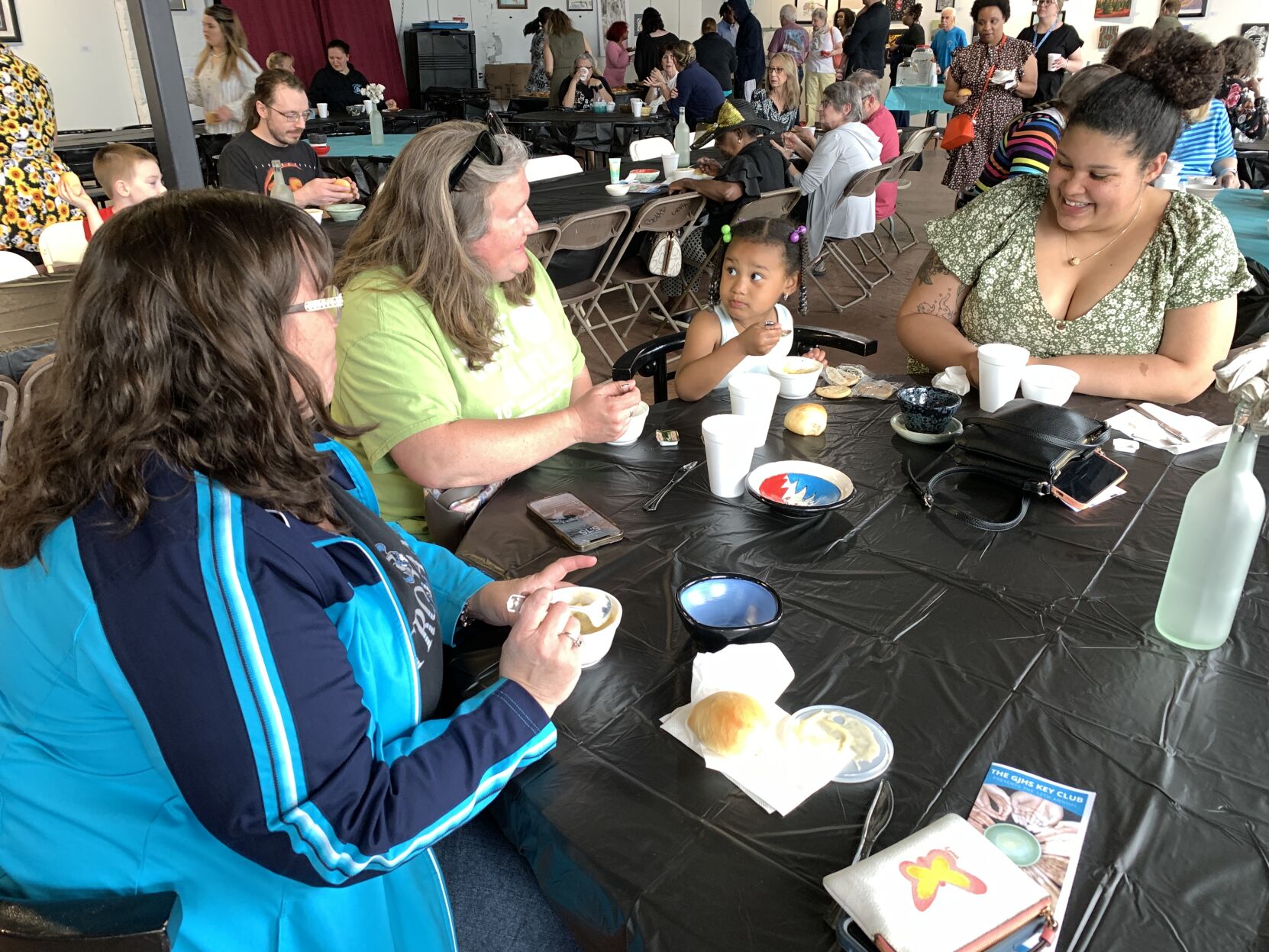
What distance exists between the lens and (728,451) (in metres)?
1.46

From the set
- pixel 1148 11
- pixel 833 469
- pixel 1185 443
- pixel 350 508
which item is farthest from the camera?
pixel 1148 11

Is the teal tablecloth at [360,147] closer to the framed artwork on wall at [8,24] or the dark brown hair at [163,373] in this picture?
the framed artwork on wall at [8,24]

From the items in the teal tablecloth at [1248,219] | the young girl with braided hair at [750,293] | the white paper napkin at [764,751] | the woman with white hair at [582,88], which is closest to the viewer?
the white paper napkin at [764,751]

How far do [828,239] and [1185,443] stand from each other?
13.2 ft

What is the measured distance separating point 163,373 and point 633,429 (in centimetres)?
102

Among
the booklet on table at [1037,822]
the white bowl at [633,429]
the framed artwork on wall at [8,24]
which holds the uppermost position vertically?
the framed artwork on wall at [8,24]

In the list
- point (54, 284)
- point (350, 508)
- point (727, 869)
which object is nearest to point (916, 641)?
point (727, 869)

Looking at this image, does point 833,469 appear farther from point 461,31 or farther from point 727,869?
point 461,31

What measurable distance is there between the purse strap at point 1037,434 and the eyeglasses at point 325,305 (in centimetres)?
113

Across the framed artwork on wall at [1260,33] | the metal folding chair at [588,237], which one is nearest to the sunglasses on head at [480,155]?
the metal folding chair at [588,237]

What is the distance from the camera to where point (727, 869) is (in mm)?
807

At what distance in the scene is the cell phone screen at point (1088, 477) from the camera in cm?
144

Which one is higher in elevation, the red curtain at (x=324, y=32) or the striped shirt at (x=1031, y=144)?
the red curtain at (x=324, y=32)

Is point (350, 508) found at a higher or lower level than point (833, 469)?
higher
